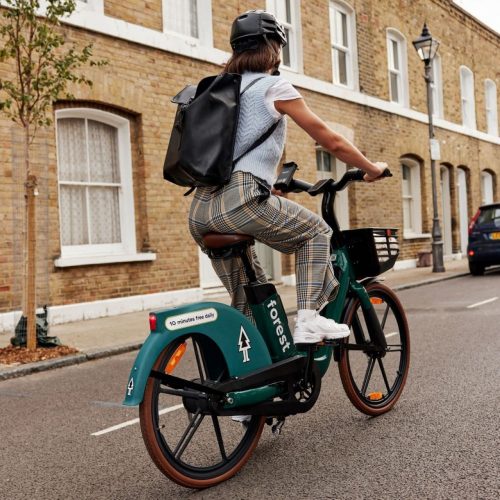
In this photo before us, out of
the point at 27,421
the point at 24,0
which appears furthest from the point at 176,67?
the point at 27,421

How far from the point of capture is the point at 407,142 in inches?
779

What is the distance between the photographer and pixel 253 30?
334 cm

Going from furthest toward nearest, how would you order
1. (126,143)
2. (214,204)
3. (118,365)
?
(126,143) → (118,365) → (214,204)

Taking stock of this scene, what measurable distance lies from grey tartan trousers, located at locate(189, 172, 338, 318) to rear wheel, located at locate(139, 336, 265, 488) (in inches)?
15.7

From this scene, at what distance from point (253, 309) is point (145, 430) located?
2.76 feet

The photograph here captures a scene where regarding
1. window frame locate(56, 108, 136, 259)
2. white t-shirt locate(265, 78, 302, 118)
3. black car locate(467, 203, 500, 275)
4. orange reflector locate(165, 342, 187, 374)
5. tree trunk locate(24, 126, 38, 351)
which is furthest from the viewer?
black car locate(467, 203, 500, 275)

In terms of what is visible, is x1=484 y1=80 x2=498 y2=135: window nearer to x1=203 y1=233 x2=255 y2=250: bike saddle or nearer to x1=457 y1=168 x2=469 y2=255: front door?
x1=457 y1=168 x2=469 y2=255: front door

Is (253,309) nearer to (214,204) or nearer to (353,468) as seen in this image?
(214,204)

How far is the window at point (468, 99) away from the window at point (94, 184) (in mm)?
16552

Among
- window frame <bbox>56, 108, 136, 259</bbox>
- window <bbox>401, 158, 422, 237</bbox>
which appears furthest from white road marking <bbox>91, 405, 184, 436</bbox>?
window <bbox>401, 158, 422, 237</bbox>

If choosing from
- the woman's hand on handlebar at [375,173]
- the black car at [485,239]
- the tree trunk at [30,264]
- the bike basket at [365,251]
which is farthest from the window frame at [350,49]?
the woman's hand on handlebar at [375,173]

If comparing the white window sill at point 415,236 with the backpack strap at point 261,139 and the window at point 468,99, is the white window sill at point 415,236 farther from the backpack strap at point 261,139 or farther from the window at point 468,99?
the backpack strap at point 261,139

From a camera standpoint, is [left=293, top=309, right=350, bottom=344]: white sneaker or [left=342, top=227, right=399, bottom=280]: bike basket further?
[left=342, top=227, right=399, bottom=280]: bike basket

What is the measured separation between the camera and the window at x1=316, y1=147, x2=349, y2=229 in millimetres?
16562
